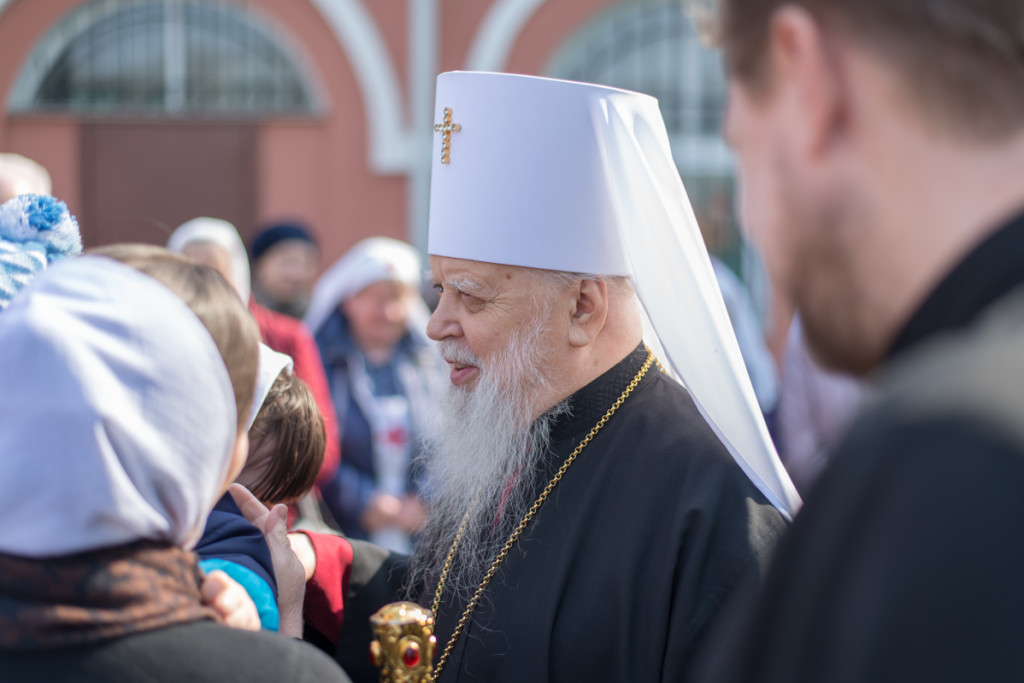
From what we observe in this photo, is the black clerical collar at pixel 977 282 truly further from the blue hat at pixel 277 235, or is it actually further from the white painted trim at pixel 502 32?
the white painted trim at pixel 502 32

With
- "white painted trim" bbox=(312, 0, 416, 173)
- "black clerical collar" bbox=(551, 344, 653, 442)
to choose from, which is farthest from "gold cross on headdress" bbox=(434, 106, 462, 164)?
"white painted trim" bbox=(312, 0, 416, 173)

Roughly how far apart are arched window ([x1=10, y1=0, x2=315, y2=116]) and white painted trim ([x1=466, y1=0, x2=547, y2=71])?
5.41 ft

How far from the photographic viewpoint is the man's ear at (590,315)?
248cm

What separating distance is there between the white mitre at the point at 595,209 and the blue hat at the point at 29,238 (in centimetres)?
95

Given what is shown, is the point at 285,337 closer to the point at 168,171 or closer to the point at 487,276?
the point at 487,276

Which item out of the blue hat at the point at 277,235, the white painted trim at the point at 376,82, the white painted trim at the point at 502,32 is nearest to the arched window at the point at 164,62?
the white painted trim at the point at 376,82

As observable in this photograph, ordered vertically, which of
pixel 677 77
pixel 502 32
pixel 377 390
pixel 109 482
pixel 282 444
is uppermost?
pixel 502 32

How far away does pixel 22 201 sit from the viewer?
202 cm

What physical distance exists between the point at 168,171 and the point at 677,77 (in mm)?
4972

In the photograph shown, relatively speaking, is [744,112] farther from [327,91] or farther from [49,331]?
[327,91]

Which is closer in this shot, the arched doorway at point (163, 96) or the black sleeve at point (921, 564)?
the black sleeve at point (921, 564)

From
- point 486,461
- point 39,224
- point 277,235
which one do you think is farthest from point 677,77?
point 39,224

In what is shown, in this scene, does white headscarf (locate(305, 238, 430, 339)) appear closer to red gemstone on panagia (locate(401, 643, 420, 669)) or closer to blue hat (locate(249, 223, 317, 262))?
blue hat (locate(249, 223, 317, 262))

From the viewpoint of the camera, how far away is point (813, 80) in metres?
1.04
